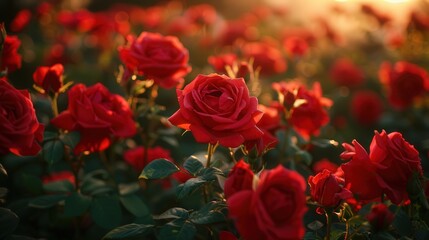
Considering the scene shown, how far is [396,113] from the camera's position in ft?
10.7

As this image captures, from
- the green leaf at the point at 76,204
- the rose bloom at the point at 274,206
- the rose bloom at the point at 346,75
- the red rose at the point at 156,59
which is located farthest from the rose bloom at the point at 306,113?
the rose bloom at the point at 346,75

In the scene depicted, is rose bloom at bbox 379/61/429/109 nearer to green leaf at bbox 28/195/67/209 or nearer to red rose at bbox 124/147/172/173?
red rose at bbox 124/147/172/173

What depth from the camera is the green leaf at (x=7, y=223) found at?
1.08 meters

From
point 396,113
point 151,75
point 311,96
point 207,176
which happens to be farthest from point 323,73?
point 207,176

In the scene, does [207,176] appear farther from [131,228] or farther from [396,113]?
[396,113]

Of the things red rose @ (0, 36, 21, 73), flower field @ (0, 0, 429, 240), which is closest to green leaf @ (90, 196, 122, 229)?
flower field @ (0, 0, 429, 240)

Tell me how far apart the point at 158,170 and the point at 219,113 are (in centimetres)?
26

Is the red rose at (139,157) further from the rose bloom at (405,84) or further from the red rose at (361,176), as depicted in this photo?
the rose bloom at (405,84)

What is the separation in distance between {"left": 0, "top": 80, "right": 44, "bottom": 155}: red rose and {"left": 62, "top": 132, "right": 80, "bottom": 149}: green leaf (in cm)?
12

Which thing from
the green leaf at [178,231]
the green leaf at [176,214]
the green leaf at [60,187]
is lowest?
the green leaf at [60,187]

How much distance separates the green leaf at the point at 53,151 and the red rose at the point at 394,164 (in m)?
0.97

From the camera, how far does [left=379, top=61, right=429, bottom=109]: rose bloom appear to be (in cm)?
247

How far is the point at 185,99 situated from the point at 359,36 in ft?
16.4

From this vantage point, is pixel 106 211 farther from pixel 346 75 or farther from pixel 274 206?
pixel 346 75
